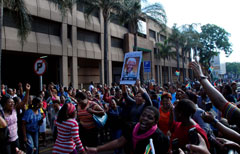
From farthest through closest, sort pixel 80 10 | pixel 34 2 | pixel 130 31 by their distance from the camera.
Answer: pixel 130 31 → pixel 80 10 → pixel 34 2

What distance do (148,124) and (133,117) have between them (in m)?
2.13

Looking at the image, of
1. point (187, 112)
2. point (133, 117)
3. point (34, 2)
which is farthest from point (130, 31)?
point (187, 112)

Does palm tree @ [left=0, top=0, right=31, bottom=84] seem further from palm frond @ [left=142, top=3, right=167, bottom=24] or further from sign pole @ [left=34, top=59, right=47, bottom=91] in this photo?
palm frond @ [left=142, top=3, right=167, bottom=24]

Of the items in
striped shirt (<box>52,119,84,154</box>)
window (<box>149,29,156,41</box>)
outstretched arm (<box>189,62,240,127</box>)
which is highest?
window (<box>149,29,156,41</box>)

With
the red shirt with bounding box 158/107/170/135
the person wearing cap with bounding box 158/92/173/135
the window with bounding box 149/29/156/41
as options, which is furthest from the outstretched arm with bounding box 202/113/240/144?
the window with bounding box 149/29/156/41

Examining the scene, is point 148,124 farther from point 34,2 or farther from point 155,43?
point 155,43

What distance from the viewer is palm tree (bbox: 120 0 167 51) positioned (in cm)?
1647

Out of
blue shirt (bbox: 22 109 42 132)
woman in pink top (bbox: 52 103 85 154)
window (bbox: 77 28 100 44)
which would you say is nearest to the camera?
woman in pink top (bbox: 52 103 85 154)

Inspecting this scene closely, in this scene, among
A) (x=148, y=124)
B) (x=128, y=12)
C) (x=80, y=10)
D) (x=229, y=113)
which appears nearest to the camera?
(x=229, y=113)

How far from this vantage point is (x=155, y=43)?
1348 inches

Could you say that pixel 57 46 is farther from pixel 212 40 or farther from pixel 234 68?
pixel 234 68

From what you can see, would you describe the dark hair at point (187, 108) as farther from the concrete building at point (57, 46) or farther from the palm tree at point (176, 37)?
the palm tree at point (176, 37)

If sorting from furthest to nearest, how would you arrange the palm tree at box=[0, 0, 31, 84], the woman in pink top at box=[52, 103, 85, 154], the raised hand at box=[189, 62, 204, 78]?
the palm tree at box=[0, 0, 31, 84] < the woman in pink top at box=[52, 103, 85, 154] < the raised hand at box=[189, 62, 204, 78]

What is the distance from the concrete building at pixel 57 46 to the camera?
15.0 m
